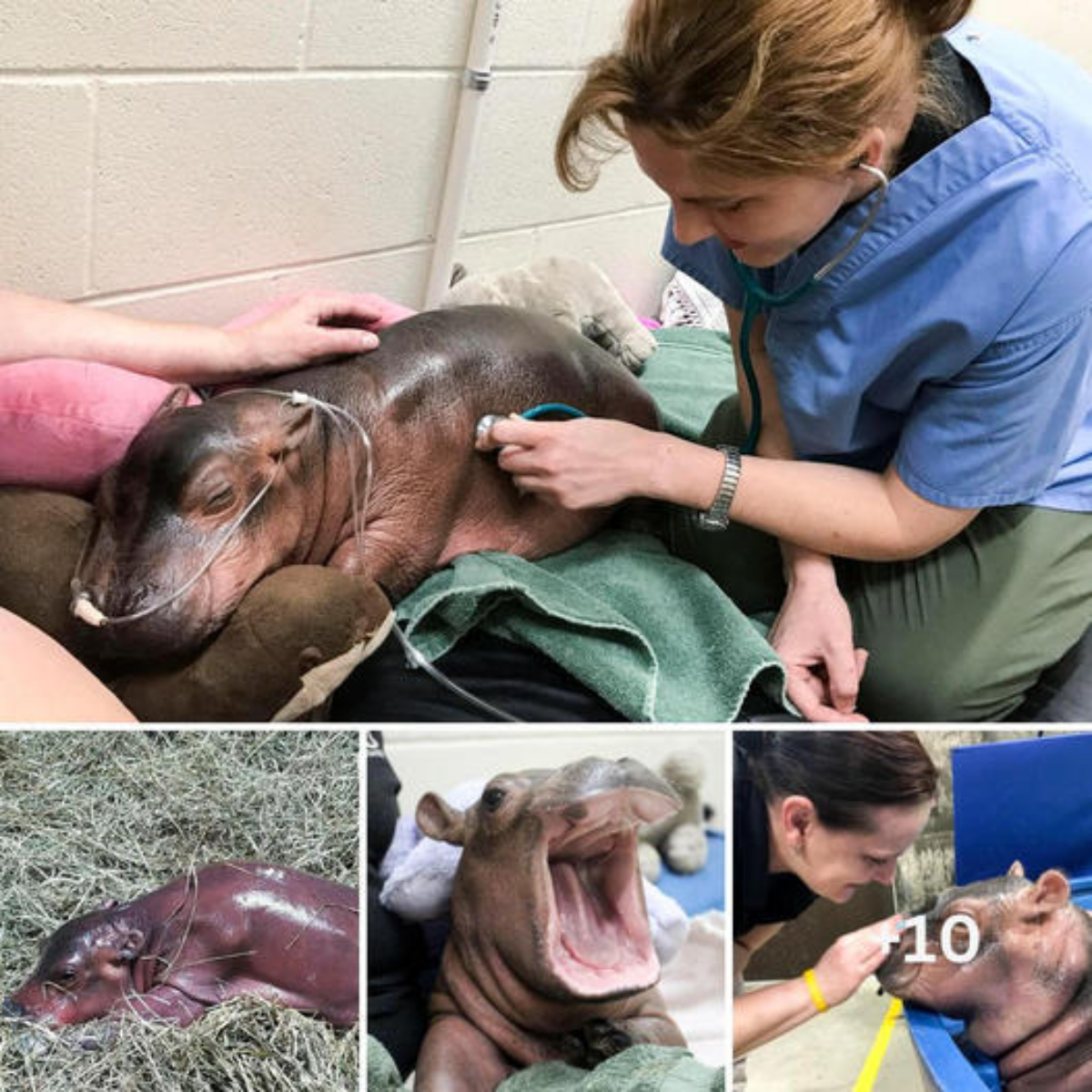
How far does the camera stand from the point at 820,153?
3.57ft

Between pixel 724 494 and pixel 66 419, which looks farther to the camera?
pixel 724 494

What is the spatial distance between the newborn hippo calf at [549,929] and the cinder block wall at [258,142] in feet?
3.56

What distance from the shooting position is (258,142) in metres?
1.71

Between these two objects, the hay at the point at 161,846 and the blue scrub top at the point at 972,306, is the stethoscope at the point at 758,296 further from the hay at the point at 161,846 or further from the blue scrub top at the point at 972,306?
the hay at the point at 161,846

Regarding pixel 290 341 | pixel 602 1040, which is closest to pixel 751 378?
pixel 290 341

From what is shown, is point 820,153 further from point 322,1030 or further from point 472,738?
point 322,1030

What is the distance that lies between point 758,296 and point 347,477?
50 cm

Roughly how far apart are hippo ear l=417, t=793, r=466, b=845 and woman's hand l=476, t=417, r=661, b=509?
2.06 feet

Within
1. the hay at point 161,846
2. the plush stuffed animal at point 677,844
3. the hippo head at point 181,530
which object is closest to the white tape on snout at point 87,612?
the hippo head at point 181,530

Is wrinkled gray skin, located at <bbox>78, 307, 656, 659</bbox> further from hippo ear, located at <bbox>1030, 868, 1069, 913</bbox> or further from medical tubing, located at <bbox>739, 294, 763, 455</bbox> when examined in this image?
hippo ear, located at <bbox>1030, 868, 1069, 913</bbox>

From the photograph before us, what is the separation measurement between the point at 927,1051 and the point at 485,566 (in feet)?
2.39

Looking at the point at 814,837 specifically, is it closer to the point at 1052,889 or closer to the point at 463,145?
the point at 1052,889

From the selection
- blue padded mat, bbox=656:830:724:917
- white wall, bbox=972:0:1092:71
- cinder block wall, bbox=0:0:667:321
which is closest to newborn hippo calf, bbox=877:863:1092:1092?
blue padded mat, bbox=656:830:724:917

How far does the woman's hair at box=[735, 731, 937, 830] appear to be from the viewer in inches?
33.6
